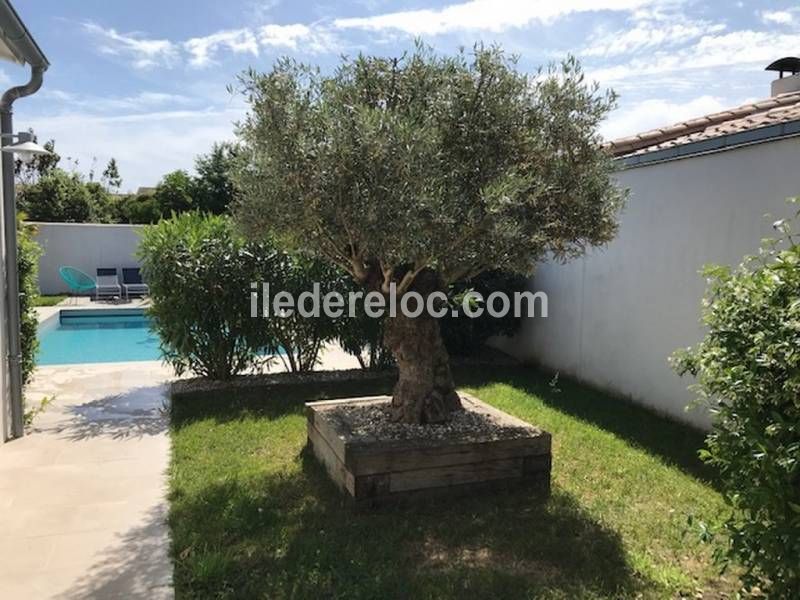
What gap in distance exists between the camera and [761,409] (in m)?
3.27

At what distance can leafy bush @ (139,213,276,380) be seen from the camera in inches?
392

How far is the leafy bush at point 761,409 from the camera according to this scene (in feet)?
10.1

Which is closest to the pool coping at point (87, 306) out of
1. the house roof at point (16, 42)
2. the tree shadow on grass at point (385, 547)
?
the house roof at point (16, 42)

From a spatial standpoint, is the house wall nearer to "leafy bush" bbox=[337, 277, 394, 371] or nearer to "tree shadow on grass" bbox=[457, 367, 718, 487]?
"leafy bush" bbox=[337, 277, 394, 371]

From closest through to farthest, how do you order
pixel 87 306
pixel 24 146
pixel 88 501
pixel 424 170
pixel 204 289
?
pixel 424 170, pixel 88 501, pixel 24 146, pixel 204 289, pixel 87 306

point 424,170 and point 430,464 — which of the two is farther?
point 430,464

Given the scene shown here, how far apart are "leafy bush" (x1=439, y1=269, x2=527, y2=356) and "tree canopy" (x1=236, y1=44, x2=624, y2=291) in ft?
19.4

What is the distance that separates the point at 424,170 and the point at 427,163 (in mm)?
67

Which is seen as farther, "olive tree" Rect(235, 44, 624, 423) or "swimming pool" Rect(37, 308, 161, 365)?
"swimming pool" Rect(37, 308, 161, 365)

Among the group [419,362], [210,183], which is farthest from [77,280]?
[419,362]

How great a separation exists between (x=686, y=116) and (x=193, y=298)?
36.5 ft

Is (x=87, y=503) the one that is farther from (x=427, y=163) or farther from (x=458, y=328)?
(x=458, y=328)

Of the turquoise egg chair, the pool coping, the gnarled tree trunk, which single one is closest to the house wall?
the gnarled tree trunk

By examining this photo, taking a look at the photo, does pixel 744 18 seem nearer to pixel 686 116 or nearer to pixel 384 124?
pixel 686 116
